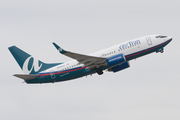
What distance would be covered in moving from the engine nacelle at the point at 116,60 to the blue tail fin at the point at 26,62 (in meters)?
12.3

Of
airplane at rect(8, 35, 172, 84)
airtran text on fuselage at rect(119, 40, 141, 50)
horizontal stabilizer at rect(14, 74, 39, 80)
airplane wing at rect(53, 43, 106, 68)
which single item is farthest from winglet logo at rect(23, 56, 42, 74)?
airtran text on fuselage at rect(119, 40, 141, 50)

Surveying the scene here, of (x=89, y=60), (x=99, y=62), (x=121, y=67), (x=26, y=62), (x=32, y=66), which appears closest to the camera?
(x=89, y=60)

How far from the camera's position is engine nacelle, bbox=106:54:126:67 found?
2260 inches

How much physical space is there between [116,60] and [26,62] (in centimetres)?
1773

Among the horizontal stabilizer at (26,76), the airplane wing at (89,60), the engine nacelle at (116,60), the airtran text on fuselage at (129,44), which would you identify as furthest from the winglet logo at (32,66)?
the airtran text on fuselage at (129,44)

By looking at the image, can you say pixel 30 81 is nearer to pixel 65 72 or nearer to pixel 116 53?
pixel 65 72

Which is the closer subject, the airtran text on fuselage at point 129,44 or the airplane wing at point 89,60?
the airplane wing at point 89,60

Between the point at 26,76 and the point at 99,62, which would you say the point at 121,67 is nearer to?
the point at 99,62

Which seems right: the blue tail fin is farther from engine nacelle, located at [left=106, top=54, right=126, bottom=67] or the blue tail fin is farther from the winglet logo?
engine nacelle, located at [left=106, top=54, right=126, bottom=67]

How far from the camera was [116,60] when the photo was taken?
57.6 m

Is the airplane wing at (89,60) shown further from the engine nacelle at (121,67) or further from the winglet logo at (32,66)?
the winglet logo at (32,66)

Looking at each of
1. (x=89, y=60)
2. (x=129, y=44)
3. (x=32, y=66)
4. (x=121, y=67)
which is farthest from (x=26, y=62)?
(x=129, y=44)

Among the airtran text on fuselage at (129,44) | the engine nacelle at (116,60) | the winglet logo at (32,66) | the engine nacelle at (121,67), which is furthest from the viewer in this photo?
the winglet logo at (32,66)

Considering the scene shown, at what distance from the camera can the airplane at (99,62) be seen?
5806 cm
